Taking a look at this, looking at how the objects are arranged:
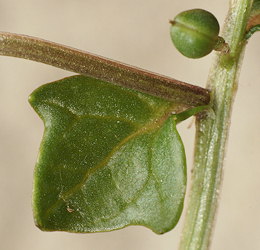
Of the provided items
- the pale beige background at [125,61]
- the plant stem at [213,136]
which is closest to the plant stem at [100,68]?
the plant stem at [213,136]

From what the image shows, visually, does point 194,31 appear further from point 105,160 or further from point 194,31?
point 105,160

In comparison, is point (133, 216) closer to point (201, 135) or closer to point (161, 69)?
point (201, 135)

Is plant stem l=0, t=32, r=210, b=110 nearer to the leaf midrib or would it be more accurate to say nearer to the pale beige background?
the leaf midrib

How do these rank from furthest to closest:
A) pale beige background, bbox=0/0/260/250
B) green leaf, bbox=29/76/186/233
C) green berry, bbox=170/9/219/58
A: pale beige background, bbox=0/0/260/250 < green leaf, bbox=29/76/186/233 < green berry, bbox=170/9/219/58

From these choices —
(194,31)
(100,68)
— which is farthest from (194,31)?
(100,68)

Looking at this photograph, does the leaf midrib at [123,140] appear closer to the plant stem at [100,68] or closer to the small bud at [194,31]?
the plant stem at [100,68]

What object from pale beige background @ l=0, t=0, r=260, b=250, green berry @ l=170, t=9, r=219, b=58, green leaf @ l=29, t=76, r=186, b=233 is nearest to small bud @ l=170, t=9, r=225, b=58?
green berry @ l=170, t=9, r=219, b=58
